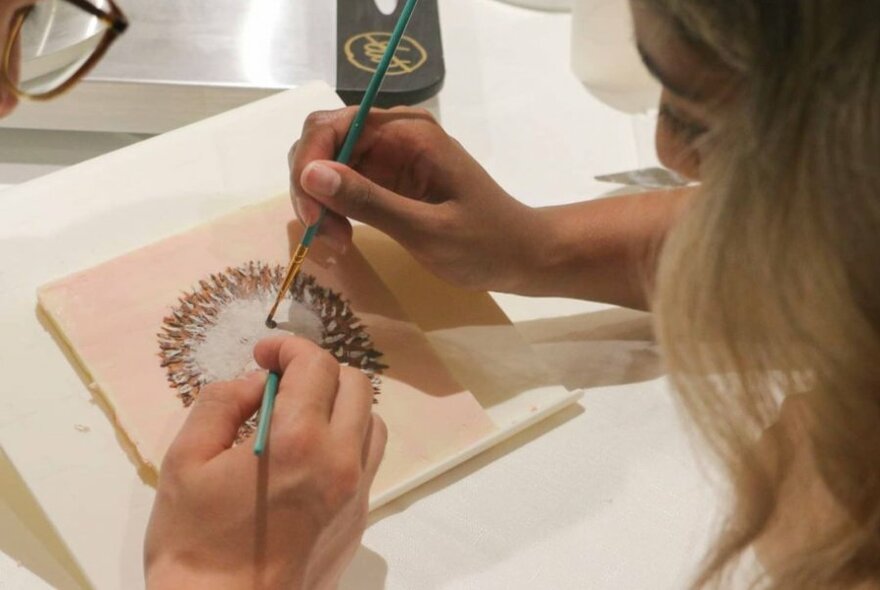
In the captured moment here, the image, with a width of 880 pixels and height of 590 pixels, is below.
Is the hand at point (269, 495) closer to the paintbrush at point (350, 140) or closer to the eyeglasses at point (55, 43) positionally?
the paintbrush at point (350, 140)

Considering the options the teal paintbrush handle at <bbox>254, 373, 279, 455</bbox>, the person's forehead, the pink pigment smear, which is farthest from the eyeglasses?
the person's forehead

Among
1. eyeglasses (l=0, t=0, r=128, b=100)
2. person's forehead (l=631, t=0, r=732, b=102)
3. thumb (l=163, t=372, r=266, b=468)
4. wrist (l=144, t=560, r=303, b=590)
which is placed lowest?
wrist (l=144, t=560, r=303, b=590)

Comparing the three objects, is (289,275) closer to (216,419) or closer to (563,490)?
(216,419)

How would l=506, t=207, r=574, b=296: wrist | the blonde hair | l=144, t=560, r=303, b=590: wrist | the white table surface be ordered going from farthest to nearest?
l=506, t=207, r=574, b=296: wrist → the white table surface → l=144, t=560, r=303, b=590: wrist → the blonde hair

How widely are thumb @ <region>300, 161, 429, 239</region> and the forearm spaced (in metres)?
0.12

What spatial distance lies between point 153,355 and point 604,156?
1.78ft

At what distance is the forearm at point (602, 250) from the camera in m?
0.85

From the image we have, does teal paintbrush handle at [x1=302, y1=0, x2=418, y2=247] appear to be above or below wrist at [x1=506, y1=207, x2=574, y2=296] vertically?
above

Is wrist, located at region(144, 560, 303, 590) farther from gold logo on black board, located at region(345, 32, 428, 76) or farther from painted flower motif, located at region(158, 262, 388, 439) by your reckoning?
gold logo on black board, located at region(345, 32, 428, 76)

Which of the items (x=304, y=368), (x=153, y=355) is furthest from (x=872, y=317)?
(x=153, y=355)

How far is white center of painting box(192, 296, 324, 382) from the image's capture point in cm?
75

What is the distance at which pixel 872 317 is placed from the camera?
50 centimetres

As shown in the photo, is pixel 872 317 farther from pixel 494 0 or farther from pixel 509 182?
pixel 494 0

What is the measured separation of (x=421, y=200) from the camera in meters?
0.84
